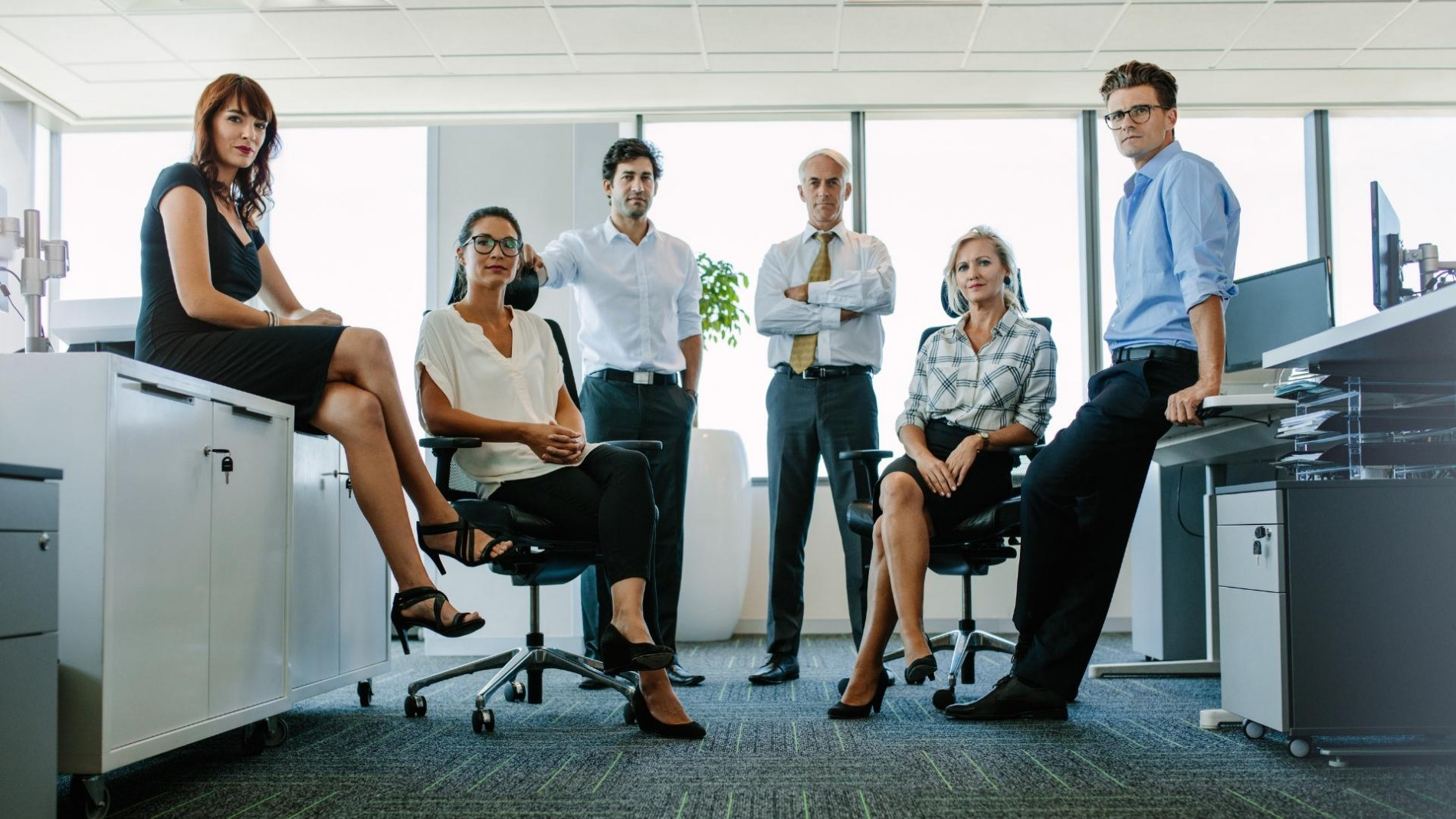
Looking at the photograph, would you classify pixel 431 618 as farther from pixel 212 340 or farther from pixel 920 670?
pixel 920 670

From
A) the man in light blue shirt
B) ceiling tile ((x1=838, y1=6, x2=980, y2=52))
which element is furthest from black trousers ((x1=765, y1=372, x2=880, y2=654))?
ceiling tile ((x1=838, y1=6, x2=980, y2=52))

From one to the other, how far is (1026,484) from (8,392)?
77.5 inches

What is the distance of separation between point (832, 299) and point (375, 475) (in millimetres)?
1541

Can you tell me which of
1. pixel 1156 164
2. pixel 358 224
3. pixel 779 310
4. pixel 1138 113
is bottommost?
pixel 779 310

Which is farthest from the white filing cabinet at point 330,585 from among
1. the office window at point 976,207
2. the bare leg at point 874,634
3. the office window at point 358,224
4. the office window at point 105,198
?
the office window at point 105,198

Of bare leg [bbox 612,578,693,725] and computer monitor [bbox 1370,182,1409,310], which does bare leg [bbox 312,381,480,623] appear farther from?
computer monitor [bbox 1370,182,1409,310]

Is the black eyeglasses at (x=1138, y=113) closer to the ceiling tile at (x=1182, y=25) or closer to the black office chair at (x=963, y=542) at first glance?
the black office chair at (x=963, y=542)

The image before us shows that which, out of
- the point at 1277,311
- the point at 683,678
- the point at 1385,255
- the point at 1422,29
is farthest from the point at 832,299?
the point at 1422,29

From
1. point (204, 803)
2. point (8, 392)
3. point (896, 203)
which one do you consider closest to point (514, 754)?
point (204, 803)

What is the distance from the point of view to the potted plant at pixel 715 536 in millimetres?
4512

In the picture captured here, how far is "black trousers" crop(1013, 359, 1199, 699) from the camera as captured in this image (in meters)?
2.41

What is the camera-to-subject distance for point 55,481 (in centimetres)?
163

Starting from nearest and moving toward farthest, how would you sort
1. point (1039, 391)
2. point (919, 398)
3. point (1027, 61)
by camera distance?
1. point (1039, 391)
2. point (919, 398)
3. point (1027, 61)

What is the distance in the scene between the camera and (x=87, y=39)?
4418mm
